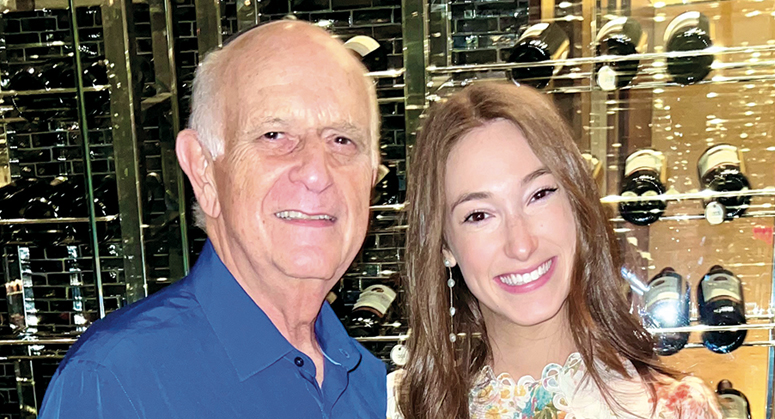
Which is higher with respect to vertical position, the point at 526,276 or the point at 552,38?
the point at 552,38

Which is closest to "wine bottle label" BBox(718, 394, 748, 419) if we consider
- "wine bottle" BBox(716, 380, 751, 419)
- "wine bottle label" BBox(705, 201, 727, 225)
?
"wine bottle" BBox(716, 380, 751, 419)

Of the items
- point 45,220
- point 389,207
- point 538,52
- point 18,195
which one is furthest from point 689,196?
point 18,195

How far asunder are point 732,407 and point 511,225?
54.1 inches

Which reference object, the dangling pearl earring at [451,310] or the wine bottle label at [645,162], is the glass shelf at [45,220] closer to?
the dangling pearl earring at [451,310]

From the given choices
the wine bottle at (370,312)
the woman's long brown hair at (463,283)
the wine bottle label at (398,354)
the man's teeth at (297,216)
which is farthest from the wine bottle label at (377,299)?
the man's teeth at (297,216)

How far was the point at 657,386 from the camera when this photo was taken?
1433mm

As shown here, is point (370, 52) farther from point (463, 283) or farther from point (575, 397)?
point (575, 397)

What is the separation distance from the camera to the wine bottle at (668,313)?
2.34 m

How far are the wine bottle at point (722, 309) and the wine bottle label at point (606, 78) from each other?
689mm

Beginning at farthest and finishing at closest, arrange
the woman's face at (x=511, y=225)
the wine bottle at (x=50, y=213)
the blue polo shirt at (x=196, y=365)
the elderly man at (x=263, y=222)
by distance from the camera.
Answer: the wine bottle at (x=50, y=213)
the woman's face at (x=511, y=225)
the elderly man at (x=263, y=222)
the blue polo shirt at (x=196, y=365)

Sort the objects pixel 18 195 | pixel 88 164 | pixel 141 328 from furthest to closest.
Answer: pixel 18 195 < pixel 88 164 < pixel 141 328

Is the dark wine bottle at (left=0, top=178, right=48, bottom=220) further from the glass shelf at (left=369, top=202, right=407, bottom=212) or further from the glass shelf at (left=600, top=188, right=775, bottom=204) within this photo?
the glass shelf at (left=600, top=188, right=775, bottom=204)

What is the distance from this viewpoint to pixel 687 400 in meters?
1.40

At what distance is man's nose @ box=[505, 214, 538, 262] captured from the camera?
140 centimetres
